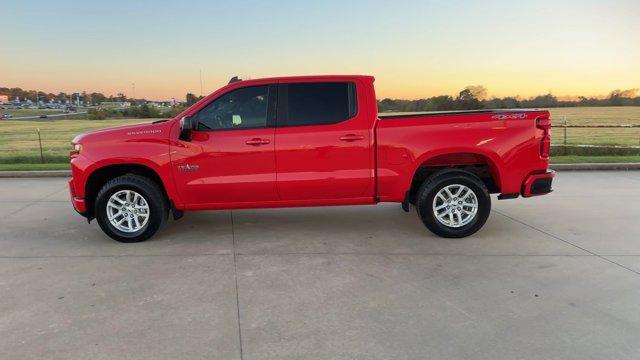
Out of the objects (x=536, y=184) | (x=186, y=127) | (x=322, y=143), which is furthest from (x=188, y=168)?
(x=536, y=184)

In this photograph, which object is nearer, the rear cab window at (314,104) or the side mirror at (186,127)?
the side mirror at (186,127)

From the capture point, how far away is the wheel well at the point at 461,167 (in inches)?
225

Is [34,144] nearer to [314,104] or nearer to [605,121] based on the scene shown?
[314,104]

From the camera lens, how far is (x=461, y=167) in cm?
592

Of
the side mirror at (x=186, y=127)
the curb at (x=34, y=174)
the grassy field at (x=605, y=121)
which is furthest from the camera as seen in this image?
the grassy field at (x=605, y=121)

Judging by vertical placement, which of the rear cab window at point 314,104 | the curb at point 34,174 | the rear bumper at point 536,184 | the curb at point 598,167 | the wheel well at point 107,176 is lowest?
the curb at point 598,167

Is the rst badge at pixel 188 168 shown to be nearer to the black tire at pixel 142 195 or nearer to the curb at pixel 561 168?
the black tire at pixel 142 195

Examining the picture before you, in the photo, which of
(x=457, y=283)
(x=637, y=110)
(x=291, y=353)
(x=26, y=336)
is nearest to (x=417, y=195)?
(x=457, y=283)

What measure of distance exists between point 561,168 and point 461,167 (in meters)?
5.85

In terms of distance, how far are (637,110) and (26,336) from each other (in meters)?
31.7

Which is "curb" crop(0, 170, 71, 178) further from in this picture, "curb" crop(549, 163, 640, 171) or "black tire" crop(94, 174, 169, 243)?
"curb" crop(549, 163, 640, 171)

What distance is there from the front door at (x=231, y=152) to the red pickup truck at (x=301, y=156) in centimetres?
1

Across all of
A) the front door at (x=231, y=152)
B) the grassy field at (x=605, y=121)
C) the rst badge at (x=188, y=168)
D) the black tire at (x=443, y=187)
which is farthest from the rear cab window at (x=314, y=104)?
the grassy field at (x=605, y=121)

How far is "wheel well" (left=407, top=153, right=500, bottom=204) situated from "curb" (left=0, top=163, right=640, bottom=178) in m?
5.40
